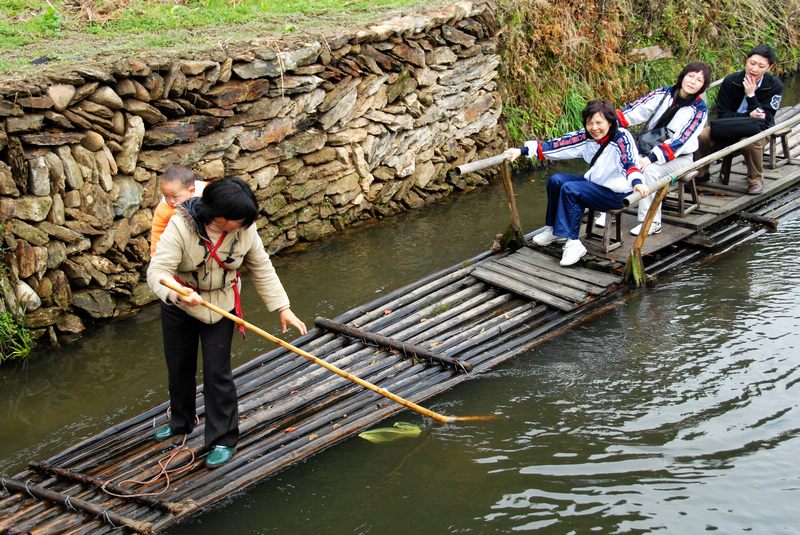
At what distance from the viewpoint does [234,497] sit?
498 centimetres

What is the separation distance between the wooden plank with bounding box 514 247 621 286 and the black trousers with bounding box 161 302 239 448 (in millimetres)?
3334

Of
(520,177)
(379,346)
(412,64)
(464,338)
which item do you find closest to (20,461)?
(379,346)

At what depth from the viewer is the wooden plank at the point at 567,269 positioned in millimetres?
6836

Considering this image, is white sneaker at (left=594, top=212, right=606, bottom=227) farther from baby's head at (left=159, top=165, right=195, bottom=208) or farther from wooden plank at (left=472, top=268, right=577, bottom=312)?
baby's head at (left=159, top=165, right=195, bottom=208)

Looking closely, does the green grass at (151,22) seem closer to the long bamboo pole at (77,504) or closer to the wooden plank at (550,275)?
the wooden plank at (550,275)

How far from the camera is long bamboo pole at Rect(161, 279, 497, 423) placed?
4.41 meters

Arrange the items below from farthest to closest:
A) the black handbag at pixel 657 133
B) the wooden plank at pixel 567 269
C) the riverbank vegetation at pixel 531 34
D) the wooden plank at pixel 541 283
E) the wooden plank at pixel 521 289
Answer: the riverbank vegetation at pixel 531 34, the black handbag at pixel 657 133, the wooden plank at pixel 567 269, the wooden plank at pixel 541 283, the wooden plank at pixel 521 289

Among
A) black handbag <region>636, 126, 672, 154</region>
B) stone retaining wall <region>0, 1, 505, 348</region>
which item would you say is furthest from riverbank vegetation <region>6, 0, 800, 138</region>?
black handbag <region>636, 126, 672, 154</region>

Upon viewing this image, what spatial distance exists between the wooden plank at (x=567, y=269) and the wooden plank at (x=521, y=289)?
0.39 m

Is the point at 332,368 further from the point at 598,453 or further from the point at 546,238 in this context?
the point at 546,238

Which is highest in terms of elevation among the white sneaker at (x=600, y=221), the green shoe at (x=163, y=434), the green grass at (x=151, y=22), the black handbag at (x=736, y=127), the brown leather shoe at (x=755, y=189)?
the green grass at (x=151, y=22)

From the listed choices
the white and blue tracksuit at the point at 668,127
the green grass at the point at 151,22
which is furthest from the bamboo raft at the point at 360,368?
the green grass at the point at 151,22

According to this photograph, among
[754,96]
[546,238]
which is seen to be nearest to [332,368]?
[546,238]

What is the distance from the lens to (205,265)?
4.55 metres
